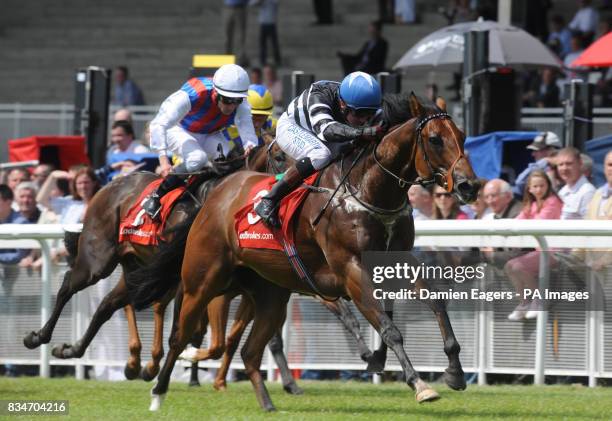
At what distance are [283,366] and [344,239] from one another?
191cm

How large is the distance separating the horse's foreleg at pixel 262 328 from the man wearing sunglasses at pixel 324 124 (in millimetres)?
668

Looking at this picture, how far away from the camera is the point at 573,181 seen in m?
9.97

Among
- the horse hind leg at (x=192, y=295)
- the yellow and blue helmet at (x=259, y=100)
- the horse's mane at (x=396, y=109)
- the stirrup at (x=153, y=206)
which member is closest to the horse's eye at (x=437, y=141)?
the horse's mane at (x=396, y=109)

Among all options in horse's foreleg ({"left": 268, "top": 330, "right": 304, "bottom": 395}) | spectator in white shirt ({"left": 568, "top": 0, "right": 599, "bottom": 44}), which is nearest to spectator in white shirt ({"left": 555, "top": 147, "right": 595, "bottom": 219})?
horse's foreleg ({"left": 268, "top": 330, "right": 304, "bottom": 395})

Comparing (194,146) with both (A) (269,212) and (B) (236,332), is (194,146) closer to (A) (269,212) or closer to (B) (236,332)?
(B) (236,332)

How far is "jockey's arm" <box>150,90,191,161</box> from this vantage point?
895 cm

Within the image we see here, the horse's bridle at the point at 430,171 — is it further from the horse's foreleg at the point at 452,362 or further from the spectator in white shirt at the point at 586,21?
the spectator in white shirt at the point at 586,21

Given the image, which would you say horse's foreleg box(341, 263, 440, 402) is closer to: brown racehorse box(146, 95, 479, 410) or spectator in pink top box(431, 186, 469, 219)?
brown racehorse box(146, 95, 479, 410)

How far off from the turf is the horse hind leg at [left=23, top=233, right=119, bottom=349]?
548 millimetres

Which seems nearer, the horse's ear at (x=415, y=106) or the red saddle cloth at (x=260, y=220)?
the horse's ear at (x=415, y=106)

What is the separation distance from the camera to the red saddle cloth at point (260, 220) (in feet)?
24.9

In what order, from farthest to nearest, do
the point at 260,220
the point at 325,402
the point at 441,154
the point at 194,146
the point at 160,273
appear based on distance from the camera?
the point at 194,146
the point at 160,273
the point at 325,402
the point at 260,220
the point at 441,154

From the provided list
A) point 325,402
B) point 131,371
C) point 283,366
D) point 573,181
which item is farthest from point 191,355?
point 573,181

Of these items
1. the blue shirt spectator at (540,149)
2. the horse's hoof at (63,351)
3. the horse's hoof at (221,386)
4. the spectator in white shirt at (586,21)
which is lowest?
the horse's hoof at (221,386)
